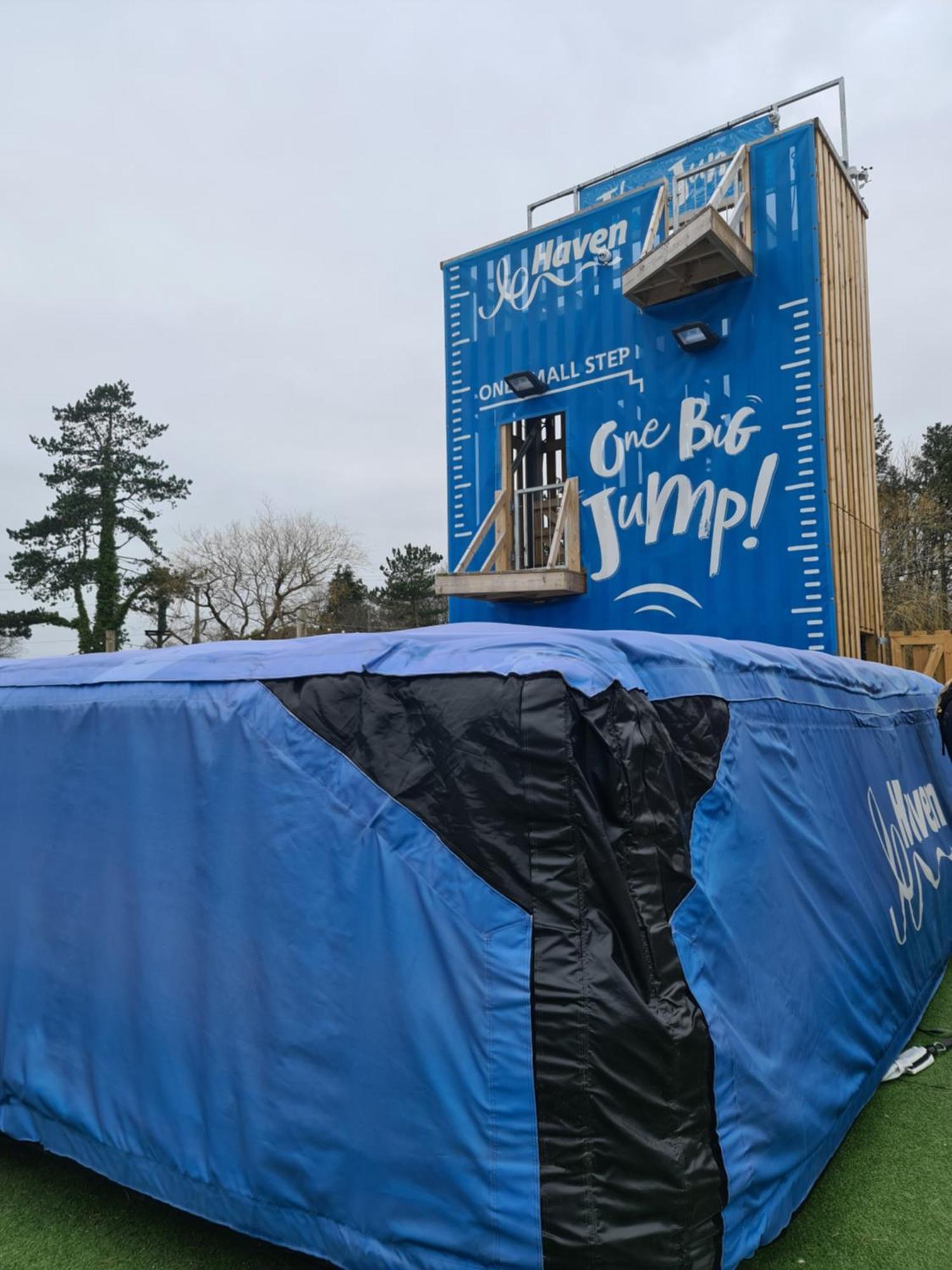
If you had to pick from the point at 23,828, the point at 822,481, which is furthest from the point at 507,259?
the point at 23,828

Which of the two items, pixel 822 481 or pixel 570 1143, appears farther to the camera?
pixel 822 481

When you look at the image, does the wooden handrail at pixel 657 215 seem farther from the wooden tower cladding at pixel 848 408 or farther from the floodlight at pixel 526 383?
the floodlight at pixel 526 383

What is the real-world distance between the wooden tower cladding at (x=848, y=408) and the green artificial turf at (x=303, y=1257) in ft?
21.1

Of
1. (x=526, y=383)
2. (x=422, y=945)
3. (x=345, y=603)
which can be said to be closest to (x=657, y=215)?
(x=526, y=383)

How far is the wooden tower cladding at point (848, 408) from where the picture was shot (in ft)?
29.6

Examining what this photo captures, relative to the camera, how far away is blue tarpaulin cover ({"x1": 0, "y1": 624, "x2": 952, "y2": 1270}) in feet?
6.33

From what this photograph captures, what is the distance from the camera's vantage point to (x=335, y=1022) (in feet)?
7.19

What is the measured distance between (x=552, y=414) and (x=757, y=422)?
8.22ft

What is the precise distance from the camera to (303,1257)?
245 centimetres

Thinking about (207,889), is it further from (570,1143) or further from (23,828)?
(570,1143)

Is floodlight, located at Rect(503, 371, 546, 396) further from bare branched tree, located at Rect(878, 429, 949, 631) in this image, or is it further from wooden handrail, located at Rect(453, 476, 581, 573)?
bare branched tree, located at Rect(878, 429, 949, 631)

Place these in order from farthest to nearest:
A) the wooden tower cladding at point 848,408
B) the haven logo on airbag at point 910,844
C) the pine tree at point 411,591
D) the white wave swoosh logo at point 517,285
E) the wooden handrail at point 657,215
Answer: the pine tree at point 411,591, the white wave swoosh logo at point 517,285, the wooden handrail at point 657,215, the wooden tower cladding at point 848,408, the haven logo on airbag at point 910,844

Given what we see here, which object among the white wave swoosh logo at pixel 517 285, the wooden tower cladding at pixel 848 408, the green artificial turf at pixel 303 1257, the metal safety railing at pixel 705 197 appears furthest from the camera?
the white wave swoosh logo at pixel 517 285

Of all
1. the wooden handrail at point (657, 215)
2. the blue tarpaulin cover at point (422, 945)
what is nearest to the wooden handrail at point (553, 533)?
the wooden handrail at point (657, 215)
